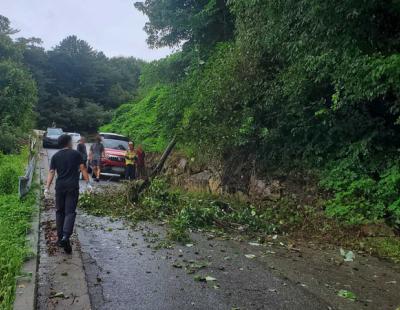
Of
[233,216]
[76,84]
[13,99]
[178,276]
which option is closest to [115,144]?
[13,99]

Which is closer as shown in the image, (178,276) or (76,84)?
(178,276)

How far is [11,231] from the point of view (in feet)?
23.9

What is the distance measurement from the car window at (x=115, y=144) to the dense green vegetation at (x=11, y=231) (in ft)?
24.6

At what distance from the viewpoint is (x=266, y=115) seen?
1160 cm

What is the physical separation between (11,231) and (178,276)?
3.22 metres

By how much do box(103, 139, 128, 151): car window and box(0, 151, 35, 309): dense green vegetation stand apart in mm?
7496

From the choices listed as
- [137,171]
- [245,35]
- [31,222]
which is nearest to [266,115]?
[245,35]

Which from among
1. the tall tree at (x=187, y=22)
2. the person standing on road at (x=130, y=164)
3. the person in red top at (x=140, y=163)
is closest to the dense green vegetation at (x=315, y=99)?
the tall tree at (x=187, y=22)

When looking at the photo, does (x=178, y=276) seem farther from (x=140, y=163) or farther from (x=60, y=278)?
(x=140, y=163)

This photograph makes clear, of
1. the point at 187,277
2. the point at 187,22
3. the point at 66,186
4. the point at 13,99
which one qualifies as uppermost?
the point at 187,22

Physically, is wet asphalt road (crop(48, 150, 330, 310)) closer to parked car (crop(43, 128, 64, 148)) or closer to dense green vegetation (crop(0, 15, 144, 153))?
parked car (crop(43, 128, 64, 148))

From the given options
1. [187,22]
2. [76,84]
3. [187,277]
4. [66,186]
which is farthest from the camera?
[76,84]

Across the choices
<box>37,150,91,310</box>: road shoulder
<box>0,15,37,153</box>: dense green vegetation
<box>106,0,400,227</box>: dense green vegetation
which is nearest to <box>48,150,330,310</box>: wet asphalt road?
<box>37,150,91,310</box>: road shoulder

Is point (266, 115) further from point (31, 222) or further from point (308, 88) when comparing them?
point (31, 222)
